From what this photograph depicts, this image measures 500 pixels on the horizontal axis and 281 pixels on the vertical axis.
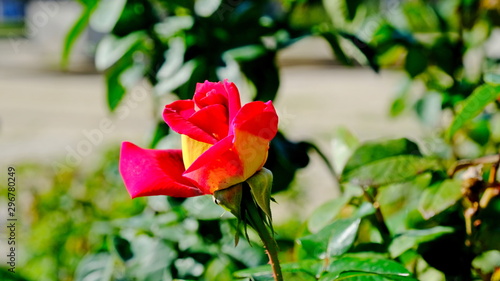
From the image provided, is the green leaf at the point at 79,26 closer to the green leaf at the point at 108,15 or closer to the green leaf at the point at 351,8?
the green leaf at the point at 108,15

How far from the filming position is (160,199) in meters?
0.70

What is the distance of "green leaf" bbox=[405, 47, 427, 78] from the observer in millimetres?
854

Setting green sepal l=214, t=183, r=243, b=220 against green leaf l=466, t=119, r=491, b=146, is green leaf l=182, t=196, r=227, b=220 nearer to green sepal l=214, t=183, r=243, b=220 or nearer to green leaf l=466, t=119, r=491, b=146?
green sepal l=214, t=183, r=243, b=220

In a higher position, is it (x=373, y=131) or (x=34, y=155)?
(x=34, y=155)

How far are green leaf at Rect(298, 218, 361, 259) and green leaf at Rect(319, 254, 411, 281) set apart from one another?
0.03 metres

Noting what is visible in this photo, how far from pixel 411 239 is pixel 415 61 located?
0.44m

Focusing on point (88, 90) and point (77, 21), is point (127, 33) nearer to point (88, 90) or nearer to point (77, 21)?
point (77, 21)

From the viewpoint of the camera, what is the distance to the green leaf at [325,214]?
58 cm

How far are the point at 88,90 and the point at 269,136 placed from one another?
6.23 m

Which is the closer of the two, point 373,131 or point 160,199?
point 160,199

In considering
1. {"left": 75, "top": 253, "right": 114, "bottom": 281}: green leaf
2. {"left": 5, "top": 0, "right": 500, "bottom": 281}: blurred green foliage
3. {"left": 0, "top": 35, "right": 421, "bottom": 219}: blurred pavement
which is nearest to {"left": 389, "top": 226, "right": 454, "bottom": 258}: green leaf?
{"left": 5, "top": 0, "right": 500, "bottom": 281}: blurred green foliage

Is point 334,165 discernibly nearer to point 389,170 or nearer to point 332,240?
point 389,170

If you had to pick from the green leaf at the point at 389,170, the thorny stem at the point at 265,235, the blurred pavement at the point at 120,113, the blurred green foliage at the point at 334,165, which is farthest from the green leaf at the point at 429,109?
the blurred pavement at the point at 120,113


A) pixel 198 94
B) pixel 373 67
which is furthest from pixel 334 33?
pixel 198 94
